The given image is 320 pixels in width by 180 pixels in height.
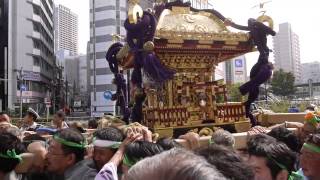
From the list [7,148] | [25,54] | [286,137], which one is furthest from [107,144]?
[25,54]

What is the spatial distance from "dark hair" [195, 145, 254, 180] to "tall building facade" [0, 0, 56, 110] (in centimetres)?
3990

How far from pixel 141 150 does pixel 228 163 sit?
889 mm

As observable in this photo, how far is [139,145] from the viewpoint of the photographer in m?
2.67

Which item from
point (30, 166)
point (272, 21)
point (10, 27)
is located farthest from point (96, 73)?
point (30, 166)

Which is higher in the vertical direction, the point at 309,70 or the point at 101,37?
the point at 101,37

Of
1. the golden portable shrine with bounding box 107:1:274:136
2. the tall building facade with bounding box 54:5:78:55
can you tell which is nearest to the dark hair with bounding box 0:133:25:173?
the golden portable shrine with bounding box 107:1:274:136

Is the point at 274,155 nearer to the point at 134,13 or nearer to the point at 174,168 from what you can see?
the point at 174,168

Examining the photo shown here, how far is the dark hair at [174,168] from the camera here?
1.15 meters

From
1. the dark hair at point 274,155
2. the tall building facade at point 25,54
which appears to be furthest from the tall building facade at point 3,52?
the dark hair at point 274,155

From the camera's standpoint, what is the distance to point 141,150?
2.62 meters

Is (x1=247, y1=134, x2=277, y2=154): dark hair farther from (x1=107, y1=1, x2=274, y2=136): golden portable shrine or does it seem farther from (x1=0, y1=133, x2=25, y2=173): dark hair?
(x1=107, y1=1, x2=274, y2=136): golden portable shrine

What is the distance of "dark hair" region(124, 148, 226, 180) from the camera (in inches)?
45.1

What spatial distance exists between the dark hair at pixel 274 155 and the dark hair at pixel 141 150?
72cm

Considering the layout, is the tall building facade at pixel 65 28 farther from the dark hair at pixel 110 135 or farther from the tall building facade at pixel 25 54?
the dark hair at pixel 110 135
